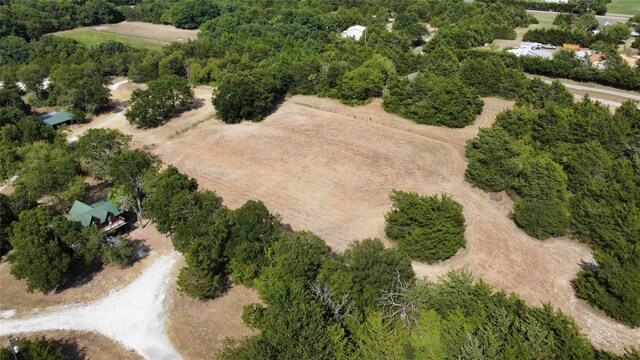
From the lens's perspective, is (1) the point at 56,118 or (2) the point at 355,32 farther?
(2) the point at 355,32

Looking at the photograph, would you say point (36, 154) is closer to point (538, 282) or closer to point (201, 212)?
point (201, 212)

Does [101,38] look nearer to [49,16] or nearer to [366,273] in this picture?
[49,16]

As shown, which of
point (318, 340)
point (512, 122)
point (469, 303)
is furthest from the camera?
point (512, 122)

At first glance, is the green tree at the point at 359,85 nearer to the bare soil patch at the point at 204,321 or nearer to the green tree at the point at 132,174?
the green tree at the point at 132,174

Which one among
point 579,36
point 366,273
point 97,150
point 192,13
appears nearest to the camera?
point 366,273

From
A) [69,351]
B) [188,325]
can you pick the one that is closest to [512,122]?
[188,325]

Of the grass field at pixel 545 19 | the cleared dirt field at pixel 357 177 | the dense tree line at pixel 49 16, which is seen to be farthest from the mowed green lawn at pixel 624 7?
the dense tree line at pixel 49 16

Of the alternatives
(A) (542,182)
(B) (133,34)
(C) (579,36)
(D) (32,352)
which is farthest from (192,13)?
(D) (32,352)
